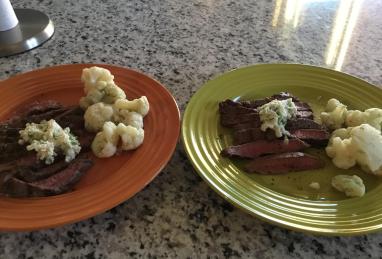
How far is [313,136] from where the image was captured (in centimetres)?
80

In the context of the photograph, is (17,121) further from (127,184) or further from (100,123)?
(127,184)

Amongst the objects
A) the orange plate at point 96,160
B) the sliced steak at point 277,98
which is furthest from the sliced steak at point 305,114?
the orange plate at point 96,160

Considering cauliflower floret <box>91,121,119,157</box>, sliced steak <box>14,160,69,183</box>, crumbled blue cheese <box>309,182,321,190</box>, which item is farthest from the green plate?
sliced steak <box>14,160,69,183</box>

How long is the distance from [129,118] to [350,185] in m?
0.46

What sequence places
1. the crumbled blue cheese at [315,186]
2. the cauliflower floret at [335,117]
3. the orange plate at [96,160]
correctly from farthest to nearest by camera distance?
the cauliflower floret at [335,117] → the crumbled blue cheese at [315,186] → the orange plate at [96,160]

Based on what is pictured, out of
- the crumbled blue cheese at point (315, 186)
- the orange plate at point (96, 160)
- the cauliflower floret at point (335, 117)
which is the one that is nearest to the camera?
the orange plate at point (96, 160)

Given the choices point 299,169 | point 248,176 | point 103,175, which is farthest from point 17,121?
point 299,169

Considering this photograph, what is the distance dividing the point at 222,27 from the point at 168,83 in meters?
0.39

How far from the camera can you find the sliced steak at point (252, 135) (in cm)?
79

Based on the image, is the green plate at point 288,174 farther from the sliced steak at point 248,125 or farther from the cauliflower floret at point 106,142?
the cauliflower floret at point 106,142

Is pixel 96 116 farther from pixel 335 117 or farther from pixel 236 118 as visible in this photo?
pixel 335 117

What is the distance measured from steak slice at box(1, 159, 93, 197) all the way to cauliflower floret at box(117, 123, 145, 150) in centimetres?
8

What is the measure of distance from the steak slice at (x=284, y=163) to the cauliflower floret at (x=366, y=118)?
13cm

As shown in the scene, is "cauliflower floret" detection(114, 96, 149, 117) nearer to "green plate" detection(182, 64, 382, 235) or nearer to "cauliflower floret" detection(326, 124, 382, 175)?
"green plate" detection(182, 64, 382, 235)
